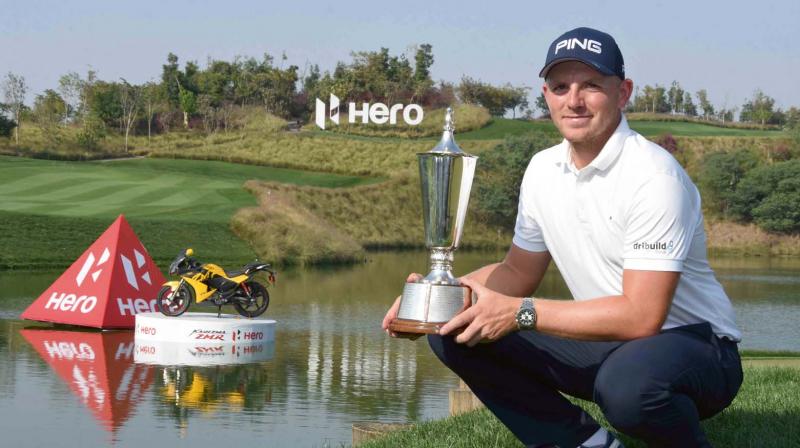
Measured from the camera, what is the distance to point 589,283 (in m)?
4.21

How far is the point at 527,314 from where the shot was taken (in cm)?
395

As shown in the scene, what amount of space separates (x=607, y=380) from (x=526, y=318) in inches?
12.2

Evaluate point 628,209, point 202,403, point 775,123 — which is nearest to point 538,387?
point 628,209

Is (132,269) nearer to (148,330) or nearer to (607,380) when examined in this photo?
(148,330)

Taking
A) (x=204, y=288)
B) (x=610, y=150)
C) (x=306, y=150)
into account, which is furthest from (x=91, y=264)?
(x=306, y=150)

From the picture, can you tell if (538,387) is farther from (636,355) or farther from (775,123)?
(775,123)

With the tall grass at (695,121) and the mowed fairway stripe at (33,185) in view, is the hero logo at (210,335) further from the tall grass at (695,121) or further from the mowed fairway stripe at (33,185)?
the tall grass at (695,121)

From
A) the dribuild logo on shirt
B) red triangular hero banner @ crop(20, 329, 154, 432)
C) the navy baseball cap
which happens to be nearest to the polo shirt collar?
the navy baseball cap

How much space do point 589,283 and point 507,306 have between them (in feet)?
1.27

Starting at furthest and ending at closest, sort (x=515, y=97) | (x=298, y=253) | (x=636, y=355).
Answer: (x=515, y=97)
(x=298, y=253)
(x=636, y=355)

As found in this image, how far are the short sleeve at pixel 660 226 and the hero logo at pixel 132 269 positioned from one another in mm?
13475

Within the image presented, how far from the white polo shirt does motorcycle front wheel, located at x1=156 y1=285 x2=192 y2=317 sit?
11.4 m

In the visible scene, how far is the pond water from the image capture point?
31.6 ft

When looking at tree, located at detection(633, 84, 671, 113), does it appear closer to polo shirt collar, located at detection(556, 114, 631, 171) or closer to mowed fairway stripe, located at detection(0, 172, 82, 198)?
mowed fairway stripe, located at detection(0, 172, 82, 198)
